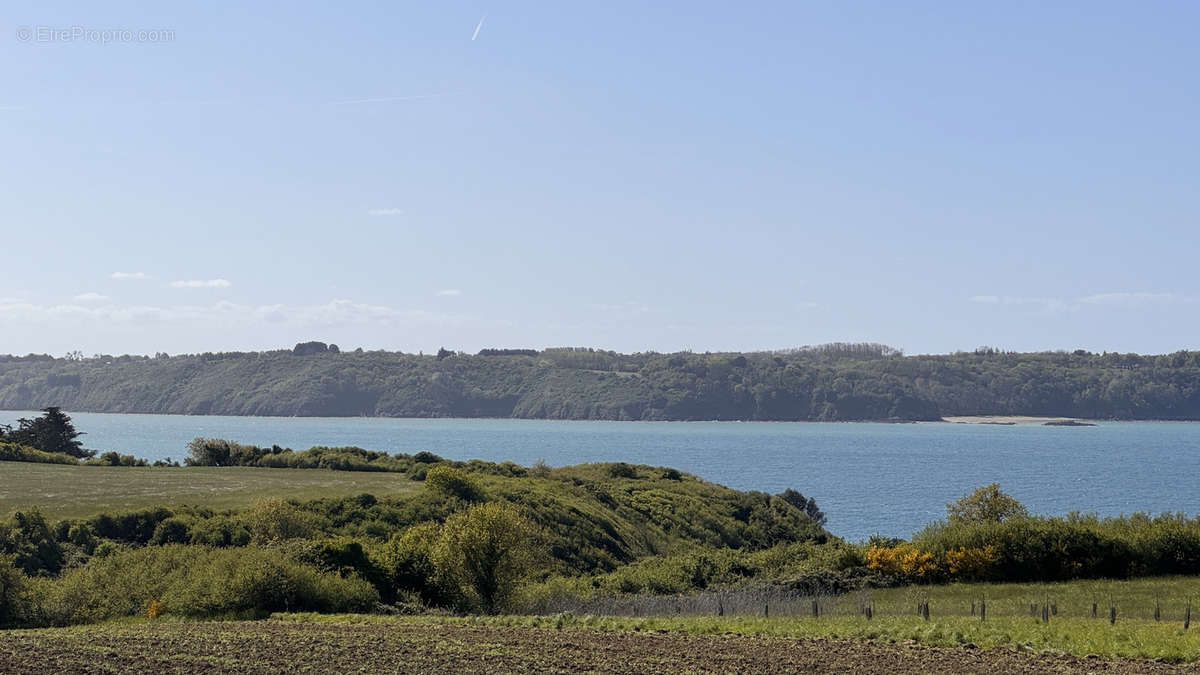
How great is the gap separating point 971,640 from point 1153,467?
568 ft

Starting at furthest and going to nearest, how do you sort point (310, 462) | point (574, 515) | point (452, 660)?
1. point (310, 462)
2. point (574, 515)
3. point (452, 660)

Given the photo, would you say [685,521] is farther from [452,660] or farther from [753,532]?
[452,660]

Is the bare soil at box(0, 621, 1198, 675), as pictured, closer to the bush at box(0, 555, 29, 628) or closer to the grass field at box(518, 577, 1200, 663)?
the grass field at box(518, 577, 1200, 663)

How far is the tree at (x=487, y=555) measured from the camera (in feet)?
133

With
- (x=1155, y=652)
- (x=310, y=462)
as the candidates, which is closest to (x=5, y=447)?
(x=310, y=462)

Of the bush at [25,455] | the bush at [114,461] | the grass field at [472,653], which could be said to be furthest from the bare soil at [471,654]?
the bush at [114,461]

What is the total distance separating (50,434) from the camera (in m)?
102

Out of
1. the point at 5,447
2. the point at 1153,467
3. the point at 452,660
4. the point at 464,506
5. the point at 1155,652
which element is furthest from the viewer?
the point at 1153,467

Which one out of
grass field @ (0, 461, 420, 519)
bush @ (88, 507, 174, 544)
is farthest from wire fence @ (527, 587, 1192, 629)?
grass field @ (0, 461, 420, 519)

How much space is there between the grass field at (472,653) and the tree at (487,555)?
1086 cm

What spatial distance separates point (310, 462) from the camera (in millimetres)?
89938

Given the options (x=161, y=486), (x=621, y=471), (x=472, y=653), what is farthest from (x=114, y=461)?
(x=472, y=653)

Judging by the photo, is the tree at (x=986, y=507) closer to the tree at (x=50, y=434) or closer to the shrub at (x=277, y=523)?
the shrub at (x=277, y=523)

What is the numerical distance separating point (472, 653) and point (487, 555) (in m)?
→ 15.8
